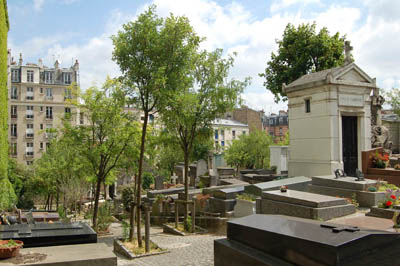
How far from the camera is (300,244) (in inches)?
163

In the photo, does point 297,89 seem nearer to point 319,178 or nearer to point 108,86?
point 319,178

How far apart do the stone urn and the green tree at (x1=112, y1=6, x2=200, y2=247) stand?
3.99m

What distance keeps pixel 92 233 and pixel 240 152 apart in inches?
1433

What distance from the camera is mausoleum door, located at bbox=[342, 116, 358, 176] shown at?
54.1 feet

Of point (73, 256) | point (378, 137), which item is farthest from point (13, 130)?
point (73, 256)

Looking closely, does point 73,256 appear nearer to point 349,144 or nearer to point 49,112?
point 349,144

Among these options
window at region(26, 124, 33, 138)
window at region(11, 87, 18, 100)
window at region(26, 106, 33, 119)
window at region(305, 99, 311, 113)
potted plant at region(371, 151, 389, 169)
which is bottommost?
potted plant at region(371, 151, 389, 169)

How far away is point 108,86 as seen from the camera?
16406 millimetres

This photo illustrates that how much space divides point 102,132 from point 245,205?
749cm

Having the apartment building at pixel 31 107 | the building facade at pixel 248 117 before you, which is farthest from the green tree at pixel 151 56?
the building facade at pixel 248 117

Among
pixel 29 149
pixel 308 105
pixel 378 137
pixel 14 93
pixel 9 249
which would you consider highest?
pixel 14 93

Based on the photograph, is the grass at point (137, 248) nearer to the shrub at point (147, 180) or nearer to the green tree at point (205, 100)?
the green tree at point (205, 100)

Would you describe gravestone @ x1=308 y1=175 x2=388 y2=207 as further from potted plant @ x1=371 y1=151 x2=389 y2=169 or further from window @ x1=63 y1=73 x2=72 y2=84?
window @ x1=63 y1=73 x2=72 y2=84

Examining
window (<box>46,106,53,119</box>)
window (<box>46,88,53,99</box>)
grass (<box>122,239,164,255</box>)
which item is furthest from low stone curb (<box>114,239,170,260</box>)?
window (<box>46,88,53,99</box>)
